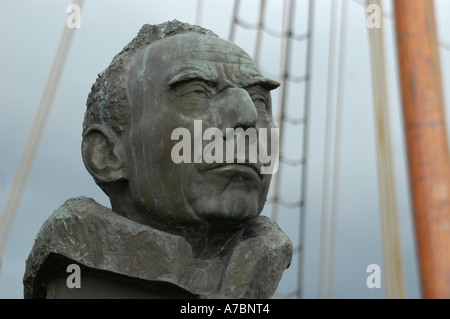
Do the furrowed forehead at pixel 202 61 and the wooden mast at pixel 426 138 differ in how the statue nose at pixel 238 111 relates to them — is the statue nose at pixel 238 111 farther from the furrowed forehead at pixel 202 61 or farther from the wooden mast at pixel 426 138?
the wooden mast at pixel 426 138

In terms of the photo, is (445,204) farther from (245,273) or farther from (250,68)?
(250,68)

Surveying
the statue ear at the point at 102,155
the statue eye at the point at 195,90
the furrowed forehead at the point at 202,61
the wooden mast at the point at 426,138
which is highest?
the furrowed forehead at the point at 202,61

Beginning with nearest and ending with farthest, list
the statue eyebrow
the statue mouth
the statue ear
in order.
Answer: the statue mouth → the statue eyebrow → the statue ear

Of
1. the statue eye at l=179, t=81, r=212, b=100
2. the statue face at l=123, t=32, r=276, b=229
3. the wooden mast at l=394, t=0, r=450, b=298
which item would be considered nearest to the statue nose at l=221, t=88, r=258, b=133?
the statue face at l=123, t=32, r=276, b=229

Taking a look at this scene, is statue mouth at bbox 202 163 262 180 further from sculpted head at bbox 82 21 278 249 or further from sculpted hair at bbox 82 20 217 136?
sculpted hair at bbox 82 20 217 136

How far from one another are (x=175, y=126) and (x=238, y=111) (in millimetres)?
313

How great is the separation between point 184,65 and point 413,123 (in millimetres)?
1518

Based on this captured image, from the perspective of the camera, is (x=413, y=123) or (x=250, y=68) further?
(x=250, y=68)

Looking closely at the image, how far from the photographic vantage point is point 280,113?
11422 mm

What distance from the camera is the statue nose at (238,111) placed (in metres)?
4.34

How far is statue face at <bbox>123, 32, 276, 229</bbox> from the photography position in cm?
431

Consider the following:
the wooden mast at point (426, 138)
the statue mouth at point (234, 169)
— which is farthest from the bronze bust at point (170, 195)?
the wooden mast at point (426, 138)

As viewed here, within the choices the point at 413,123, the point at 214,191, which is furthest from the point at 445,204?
the point at 214,191

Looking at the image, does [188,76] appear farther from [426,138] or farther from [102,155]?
[426,138]
